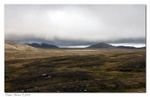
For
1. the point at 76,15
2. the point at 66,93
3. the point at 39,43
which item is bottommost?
the point at 66,93

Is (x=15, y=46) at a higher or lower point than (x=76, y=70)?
higher

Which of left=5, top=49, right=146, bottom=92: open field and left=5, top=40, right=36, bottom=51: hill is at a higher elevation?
left=5, top=40, right=36, bottom=51: hill

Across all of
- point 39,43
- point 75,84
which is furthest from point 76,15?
point 75,84

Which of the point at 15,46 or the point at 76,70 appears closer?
the point at 15,46

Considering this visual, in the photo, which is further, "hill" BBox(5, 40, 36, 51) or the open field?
the open field

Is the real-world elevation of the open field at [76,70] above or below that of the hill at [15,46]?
below

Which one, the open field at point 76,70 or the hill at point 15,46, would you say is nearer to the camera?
the hill at point 15,46

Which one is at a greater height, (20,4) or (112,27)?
(20,4)

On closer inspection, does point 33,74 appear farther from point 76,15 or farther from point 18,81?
point 76,15
